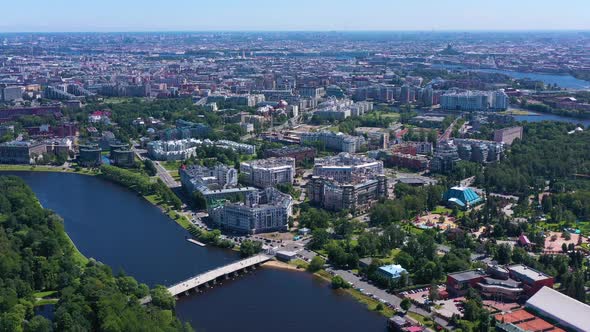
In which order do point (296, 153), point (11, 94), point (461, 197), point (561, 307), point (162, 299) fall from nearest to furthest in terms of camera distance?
point (561, 307)
point (162, 299)
point (461, 197)
point (296, 153)
point (11, 94)

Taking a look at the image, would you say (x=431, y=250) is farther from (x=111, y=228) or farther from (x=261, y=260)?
(x=111, y=228)

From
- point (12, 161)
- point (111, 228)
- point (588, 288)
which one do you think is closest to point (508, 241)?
point (588, 288)

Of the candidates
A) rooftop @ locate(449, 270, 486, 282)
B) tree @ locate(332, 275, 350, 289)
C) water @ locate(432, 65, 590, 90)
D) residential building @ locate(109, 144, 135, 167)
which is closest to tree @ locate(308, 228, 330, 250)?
tree @ locate(332, 275, 350, 289)

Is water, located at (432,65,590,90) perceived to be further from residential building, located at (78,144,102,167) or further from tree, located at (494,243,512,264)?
tree, located at (494,243,512,264)

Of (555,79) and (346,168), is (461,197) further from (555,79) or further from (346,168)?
(555,79)

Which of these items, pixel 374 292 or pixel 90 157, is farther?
pixel 90 157

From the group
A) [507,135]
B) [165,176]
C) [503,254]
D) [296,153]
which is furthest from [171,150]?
[503,254]

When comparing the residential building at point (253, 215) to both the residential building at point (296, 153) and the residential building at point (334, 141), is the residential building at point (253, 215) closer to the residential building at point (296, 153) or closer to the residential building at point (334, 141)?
the residential building at point (296, 153)
